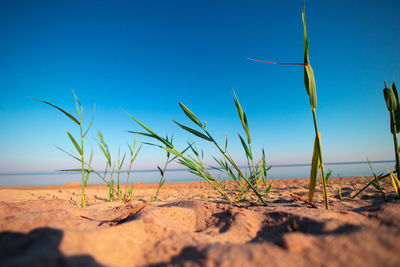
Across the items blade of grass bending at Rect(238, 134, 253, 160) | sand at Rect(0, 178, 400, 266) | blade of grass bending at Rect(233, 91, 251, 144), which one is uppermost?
blade of grass bending at Rect(233, 91, 251, 144)

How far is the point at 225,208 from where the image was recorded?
1.19 m

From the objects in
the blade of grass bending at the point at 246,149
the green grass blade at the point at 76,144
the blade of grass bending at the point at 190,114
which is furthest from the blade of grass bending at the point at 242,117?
the green grass blade at the point at 76,144

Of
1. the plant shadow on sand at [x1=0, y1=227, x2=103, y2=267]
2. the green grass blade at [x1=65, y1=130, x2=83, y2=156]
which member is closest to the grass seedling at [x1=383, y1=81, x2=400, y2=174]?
the plant shadow on sand at [x1=0, y1=227, x2=103, y2=267]

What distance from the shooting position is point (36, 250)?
22.6 inches

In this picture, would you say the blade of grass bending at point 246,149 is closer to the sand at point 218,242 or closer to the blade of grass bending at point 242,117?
the blade of grass bending at point 242,117

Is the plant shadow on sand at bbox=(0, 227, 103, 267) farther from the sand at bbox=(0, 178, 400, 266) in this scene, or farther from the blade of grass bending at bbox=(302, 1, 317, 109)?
the blade of grass bending at bbox=(302, 1, 317, 109)

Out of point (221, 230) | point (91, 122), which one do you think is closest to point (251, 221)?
point (221, 230)

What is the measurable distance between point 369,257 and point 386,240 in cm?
10

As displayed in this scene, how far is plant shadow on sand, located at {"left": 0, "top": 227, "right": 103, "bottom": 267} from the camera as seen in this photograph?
0.52 meters

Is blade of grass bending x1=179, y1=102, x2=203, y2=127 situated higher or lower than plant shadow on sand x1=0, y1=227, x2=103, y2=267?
higher

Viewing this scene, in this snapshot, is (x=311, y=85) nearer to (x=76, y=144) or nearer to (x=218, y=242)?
(x=218, y=242)

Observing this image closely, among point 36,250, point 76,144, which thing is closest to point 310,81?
point 36,250

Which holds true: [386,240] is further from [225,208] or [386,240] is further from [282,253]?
[225,208]

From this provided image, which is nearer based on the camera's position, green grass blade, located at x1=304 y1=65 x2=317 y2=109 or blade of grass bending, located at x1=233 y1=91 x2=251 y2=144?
green grass blade, located at x1=304 y1=65 x2=317 y2=109
